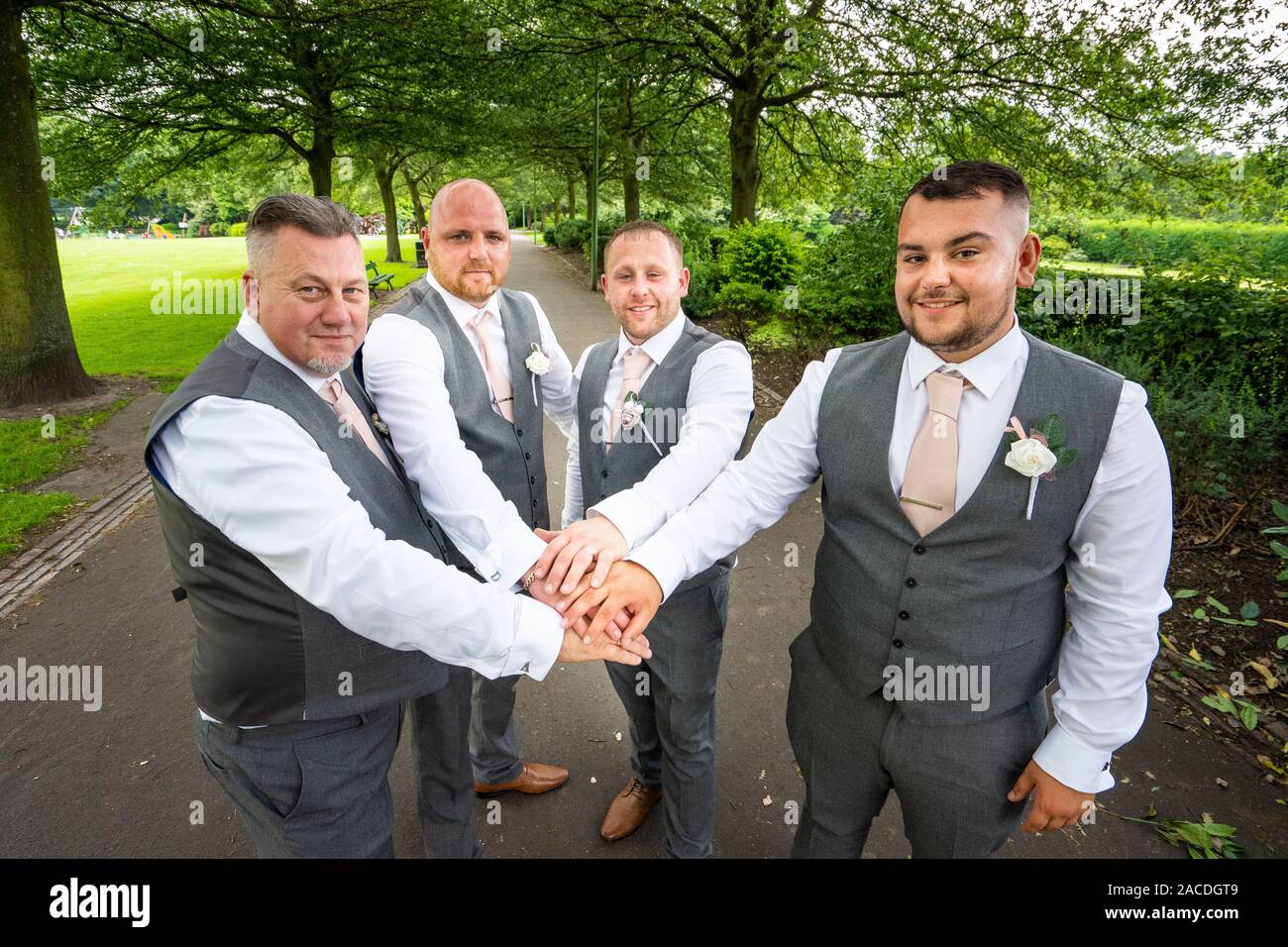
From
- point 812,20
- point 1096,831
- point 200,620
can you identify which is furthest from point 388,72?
point 1096,831

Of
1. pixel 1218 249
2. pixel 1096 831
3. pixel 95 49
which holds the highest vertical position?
pixel 95 49

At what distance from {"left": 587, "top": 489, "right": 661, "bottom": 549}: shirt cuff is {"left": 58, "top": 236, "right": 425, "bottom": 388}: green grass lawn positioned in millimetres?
11137

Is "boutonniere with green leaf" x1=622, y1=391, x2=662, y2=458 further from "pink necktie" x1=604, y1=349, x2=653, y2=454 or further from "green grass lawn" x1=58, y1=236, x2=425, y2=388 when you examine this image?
"green grass lawn" x1=58, y1=236, x2=425, y2=388

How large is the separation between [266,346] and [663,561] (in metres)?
1.51

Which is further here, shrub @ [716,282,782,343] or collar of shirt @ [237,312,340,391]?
shrub @ [716,282,782,343]

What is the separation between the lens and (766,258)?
13.8m

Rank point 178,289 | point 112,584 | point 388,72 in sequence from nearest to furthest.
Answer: point 112,584, point 388,72, point 178,289

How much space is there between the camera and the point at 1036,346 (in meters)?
2.06

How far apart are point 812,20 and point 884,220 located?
5.60 meters

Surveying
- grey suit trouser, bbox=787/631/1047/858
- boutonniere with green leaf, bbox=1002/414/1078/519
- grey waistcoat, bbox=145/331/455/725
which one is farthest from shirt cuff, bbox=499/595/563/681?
boutonniere with green leaf, bbox=1002/414/1078/519

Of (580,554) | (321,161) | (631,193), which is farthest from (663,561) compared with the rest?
(631,193)

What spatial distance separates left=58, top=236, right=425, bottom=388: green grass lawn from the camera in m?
13.1

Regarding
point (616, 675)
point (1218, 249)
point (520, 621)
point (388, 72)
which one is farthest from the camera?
point (388, 72)
